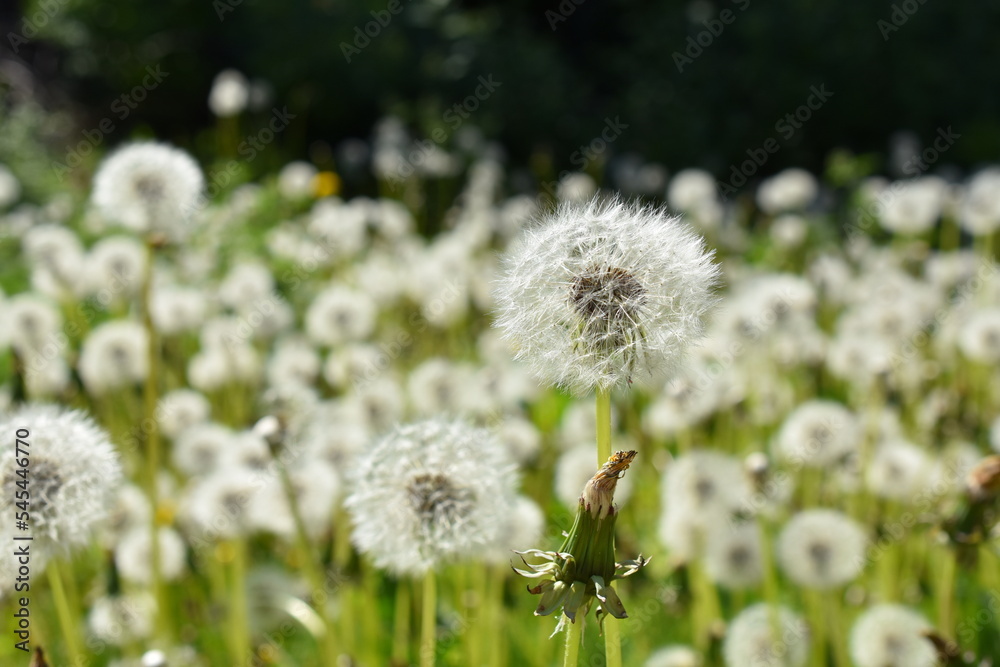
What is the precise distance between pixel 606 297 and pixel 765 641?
1.19 metres

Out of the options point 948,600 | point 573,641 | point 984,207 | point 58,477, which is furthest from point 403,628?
point 984,207

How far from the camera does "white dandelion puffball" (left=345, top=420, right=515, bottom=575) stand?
1465mm

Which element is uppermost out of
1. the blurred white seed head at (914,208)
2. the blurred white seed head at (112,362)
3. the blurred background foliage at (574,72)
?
the blurred background foliage at (574,72)

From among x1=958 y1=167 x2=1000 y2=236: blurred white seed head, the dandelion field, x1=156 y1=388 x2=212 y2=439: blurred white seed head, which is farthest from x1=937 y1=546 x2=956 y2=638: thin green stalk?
x1=958 y1=167 x2=1000 y2=236: blurred white seed head

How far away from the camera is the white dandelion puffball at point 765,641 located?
201 cm

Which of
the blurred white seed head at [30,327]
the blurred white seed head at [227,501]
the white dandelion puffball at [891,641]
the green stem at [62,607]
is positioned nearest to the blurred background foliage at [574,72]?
the blurred white seed head at [30,327]

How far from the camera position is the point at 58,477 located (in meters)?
1.48

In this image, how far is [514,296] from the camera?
1.23m

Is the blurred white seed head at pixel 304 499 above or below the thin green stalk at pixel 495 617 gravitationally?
above

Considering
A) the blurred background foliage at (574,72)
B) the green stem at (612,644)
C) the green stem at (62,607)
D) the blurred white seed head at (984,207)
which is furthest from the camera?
the blurred background foliage at (574,72)

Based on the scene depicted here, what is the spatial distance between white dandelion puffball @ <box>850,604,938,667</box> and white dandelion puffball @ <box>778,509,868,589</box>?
4.5 inches

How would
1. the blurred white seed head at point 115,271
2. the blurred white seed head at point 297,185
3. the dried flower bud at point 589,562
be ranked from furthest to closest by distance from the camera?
the blurred white seed head at point 297,185
the blurred white seed head at point 115,271
the dried flower bud at point 589,562

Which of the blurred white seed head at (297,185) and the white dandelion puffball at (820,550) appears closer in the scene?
the white dandelion puffball at (820,550)

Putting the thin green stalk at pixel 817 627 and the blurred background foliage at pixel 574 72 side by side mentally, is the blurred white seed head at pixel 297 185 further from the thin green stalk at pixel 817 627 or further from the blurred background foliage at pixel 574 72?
the thin green stalk at pixel 817 627
